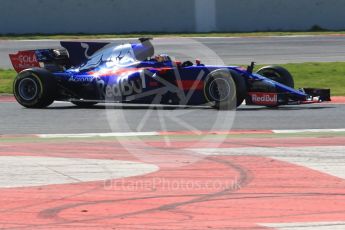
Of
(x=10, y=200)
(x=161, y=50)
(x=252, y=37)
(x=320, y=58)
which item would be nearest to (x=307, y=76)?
(x=320, y=58)

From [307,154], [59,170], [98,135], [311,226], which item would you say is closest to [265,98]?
[98,135]

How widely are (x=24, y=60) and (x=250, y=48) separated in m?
17.0

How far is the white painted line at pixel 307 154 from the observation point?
9969mm

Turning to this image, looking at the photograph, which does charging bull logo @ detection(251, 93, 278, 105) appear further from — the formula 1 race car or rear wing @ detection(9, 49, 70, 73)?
rear wing @ detection(9, 49, 70, 73)

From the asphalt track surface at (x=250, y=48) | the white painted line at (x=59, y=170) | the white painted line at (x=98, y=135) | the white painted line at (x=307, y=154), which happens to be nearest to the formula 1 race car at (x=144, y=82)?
the white painted line at (x=98, y=135)

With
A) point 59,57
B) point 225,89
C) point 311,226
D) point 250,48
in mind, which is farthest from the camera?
point 250,48

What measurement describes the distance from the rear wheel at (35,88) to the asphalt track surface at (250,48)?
10.4 m

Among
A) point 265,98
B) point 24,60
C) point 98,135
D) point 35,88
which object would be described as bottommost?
point 98,135

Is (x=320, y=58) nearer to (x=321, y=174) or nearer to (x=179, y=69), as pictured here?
(x=179, y=69)

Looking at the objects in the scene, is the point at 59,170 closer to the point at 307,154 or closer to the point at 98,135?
the point at 307,154

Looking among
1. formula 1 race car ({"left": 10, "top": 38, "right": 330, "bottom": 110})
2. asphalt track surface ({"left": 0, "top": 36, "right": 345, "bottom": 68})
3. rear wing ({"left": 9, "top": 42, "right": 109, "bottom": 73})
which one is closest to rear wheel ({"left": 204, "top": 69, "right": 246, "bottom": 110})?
formula 1 race car ({"left": 10, "top": 38, "right": 330, "bottom": 110})

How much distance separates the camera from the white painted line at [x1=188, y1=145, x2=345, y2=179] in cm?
997

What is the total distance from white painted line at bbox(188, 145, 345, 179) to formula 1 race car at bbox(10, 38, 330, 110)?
4.25 meters

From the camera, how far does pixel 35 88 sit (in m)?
16.6
